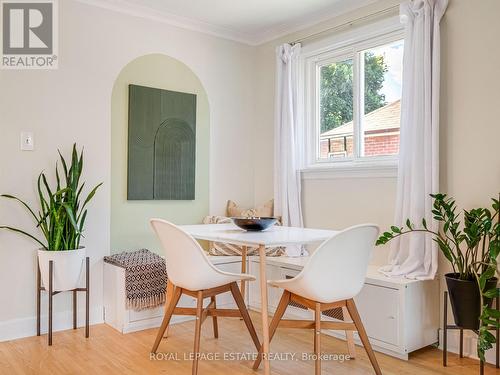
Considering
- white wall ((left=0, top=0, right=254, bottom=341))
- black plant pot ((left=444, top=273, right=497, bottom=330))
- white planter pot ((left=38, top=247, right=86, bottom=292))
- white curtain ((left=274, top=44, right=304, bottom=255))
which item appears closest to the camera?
black plant pot ((left=444, top=273, right=497, bottom=330))

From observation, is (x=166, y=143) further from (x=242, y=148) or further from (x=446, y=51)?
(x=446, y=51)

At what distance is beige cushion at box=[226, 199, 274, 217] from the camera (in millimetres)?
3984

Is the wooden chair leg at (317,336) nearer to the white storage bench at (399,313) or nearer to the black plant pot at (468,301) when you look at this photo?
the white storage bench at (399,313)

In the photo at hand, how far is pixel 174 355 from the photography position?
8.82 feet

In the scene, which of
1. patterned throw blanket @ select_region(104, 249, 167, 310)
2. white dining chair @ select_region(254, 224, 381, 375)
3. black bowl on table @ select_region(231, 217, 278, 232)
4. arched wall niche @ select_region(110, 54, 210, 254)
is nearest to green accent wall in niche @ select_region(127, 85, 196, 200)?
arched wall niche @ select_region(110, 54, 210, 254)

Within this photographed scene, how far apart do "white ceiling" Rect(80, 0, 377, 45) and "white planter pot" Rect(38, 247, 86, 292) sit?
1879 millimetres

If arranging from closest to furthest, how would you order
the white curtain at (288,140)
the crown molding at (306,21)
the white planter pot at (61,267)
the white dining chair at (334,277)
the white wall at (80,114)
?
1. the white dining chair at (334,277)
2. the white planter pot at (61,267)
3. the white wall at (80,114)
4. the crown molding at (306,21)
5. the white curtain at (288,140)

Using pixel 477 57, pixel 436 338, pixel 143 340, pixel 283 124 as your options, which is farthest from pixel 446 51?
pixel 143 340

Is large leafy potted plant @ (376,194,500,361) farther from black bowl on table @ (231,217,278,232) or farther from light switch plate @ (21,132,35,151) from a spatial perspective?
light switch plate @ (21,132,35,151)

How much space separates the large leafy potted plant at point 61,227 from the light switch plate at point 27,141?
0.19m

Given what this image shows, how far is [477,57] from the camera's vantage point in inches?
106

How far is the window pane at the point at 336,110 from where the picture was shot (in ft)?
11.8

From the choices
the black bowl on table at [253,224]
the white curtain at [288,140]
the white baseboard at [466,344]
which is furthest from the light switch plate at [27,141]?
the white baseboard at [466,344]

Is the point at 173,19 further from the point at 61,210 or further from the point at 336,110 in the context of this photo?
the point at 61,210
